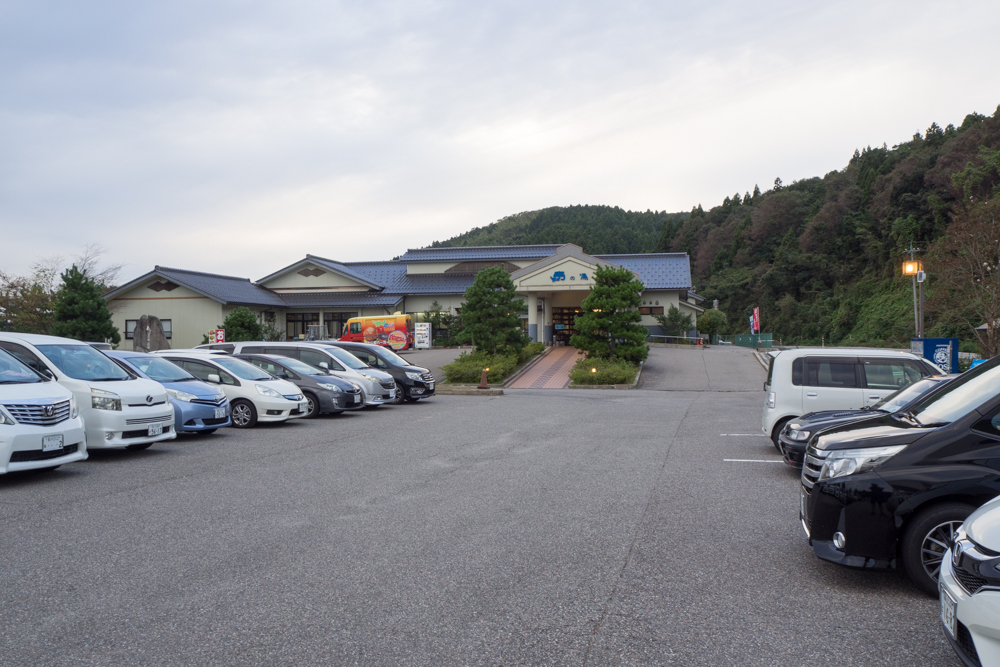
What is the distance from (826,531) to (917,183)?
5752 cm

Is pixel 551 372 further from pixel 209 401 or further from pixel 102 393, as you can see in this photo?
pixel 102 393

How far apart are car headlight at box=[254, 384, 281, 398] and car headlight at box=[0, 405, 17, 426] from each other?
19.5 ft

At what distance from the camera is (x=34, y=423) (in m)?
8.47

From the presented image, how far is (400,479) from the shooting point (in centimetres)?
873

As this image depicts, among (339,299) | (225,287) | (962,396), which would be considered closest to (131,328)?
(225,287)

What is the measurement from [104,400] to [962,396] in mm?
10268

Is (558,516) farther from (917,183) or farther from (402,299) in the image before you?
(917,183)

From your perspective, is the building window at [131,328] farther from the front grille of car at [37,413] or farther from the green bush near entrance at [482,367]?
the front grille of car at [37,413]

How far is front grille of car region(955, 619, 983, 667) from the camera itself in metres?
3.11

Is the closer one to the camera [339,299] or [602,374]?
[602,374]

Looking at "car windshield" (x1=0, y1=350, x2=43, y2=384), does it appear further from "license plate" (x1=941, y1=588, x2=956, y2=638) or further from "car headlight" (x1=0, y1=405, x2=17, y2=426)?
"license plate" (x1=941, y1=588, x2=956, y2=638)

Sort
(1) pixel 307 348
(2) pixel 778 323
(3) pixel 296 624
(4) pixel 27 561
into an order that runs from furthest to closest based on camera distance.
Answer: (2) pixel 778 323, (1) pixel 307 348, (4) pixel 27 561, (3) pixel 296 624

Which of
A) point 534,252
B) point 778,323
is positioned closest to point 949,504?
point 534,252

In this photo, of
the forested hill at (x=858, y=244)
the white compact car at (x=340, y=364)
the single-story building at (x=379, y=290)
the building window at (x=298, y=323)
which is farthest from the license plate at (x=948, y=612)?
the building window at (x=298, y=323)
